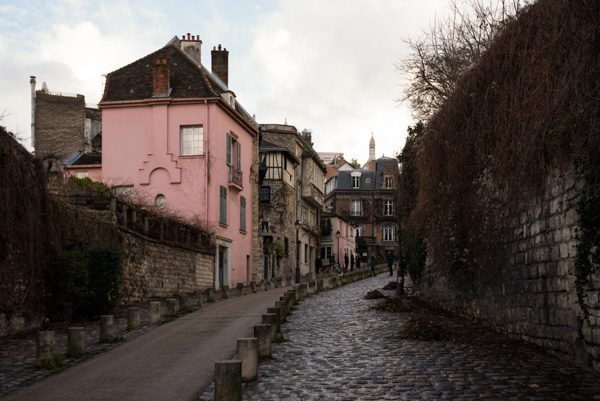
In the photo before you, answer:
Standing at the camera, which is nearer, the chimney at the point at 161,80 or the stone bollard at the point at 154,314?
the stone bollard at the point at 154,314

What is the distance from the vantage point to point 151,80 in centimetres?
3284

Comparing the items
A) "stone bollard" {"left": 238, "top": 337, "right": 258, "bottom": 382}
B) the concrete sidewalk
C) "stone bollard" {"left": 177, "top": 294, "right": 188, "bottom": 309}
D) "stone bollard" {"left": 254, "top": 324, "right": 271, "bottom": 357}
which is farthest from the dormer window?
"stone bollard" {"left": 238, "top": 337, "right": 258, "bottom": 382}

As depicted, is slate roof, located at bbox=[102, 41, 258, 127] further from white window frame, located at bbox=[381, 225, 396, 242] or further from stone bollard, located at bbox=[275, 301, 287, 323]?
white window frame, located at bbox=[381, 225, 396, 242]

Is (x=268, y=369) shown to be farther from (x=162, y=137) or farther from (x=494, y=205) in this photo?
(x=162, y=137)

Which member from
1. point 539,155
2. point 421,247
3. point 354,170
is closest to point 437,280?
point 421,247

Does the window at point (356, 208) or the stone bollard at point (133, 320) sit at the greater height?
the window at point (356, 208)

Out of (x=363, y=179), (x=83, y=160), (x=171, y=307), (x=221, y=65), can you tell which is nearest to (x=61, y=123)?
(x=83, y=160)

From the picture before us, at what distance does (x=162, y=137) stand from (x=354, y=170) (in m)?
50.2

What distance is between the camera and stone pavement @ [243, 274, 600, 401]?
770 centimetres

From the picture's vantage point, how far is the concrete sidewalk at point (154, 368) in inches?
324

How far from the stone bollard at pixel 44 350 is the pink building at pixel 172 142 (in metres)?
20.0

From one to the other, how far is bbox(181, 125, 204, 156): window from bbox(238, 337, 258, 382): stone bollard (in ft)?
76.3

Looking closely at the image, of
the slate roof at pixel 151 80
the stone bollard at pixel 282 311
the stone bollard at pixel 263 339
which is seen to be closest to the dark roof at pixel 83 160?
the slate roof at pixel 151 80

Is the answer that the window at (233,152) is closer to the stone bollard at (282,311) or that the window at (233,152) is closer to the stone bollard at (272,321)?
the stone bollard at (282,311)
